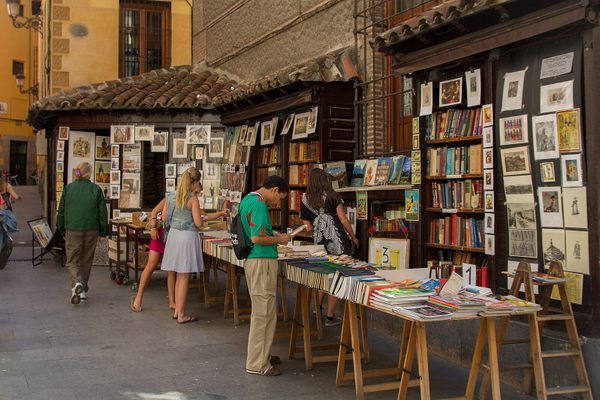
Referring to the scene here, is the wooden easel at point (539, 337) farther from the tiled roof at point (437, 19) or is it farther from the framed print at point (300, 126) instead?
the framed print at point (300, 126)

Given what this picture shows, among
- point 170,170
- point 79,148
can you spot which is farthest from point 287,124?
point 79,148

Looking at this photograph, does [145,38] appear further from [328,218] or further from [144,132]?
[328,218]

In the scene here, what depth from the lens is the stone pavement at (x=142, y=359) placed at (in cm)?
557

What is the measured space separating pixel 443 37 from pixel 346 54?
303cm

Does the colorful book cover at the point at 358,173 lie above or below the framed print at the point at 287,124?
below

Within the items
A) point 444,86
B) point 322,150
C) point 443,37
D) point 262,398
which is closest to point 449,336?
point 262,398

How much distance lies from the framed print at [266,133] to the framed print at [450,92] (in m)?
4.52

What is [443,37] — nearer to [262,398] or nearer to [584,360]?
[584,360]

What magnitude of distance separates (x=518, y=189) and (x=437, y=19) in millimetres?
1871

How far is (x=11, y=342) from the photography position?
283 inches

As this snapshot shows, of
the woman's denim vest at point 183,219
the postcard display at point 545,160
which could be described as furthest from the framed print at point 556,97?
the woman's denim vest at point 183,219

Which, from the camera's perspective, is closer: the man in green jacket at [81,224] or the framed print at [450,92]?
the framed print at [450,92]

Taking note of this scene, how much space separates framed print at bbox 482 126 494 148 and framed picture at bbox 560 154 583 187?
0.85 meters

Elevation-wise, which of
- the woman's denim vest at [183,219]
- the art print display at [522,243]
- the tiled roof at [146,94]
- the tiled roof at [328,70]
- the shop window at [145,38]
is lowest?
the art print display at [522,243]
